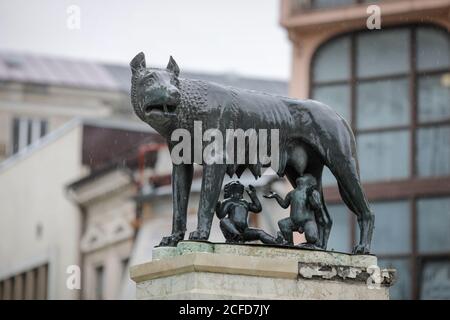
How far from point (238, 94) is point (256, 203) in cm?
112

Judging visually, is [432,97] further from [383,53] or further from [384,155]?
[384,155]

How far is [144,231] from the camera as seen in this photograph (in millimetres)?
44375

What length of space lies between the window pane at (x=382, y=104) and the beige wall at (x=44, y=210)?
41.3ft

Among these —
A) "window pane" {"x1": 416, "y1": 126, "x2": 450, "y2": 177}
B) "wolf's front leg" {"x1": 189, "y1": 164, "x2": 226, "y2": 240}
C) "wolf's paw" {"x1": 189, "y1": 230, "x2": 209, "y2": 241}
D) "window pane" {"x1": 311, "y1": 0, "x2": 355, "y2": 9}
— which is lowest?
"wolf's paw" {"x1": 189, "y1": 230, "x2": 209, "y2": 241}

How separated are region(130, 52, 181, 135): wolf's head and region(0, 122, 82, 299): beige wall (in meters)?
31.9

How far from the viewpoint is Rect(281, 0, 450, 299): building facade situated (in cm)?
3797

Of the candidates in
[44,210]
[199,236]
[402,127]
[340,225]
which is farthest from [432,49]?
[199,236]

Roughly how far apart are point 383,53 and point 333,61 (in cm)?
135

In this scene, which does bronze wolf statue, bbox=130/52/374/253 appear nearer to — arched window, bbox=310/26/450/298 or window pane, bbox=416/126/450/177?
arched window, bbox=310/26/450/298

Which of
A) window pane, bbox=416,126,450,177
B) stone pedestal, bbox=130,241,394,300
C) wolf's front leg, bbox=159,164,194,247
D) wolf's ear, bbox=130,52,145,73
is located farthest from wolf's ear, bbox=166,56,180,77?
window pane, bbox=416,126,450,177

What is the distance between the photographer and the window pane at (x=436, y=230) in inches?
1496

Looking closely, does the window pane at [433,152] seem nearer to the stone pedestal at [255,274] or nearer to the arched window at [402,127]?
the arched window at [402,127]

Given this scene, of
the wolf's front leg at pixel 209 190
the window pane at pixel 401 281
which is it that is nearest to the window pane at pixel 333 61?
the window pane at pixel 401 281
